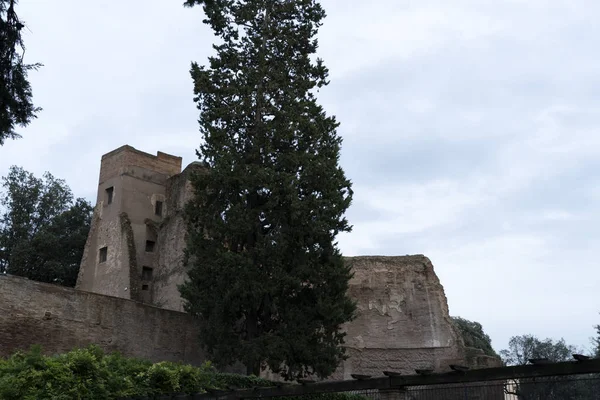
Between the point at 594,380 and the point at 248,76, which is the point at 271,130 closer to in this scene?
the point at 248,76

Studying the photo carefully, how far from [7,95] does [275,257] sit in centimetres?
877

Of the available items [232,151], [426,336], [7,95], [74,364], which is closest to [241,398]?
[74,364]

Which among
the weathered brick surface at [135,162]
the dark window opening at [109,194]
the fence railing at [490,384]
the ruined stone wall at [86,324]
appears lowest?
the fence railing at [490,384]

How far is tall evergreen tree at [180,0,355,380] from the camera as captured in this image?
17469 mm

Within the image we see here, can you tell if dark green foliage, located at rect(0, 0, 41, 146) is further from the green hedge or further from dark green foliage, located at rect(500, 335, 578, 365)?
dark green foliage, located at rect(500, 335, 578, 365)

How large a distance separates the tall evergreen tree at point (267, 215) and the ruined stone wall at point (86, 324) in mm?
1673

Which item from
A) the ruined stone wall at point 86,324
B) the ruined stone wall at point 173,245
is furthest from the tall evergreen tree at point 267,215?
the ruined stone wall at point 173,245

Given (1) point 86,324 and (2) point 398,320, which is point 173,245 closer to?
(1) point 86,324

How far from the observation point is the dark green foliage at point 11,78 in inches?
405

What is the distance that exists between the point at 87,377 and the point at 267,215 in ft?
25.1

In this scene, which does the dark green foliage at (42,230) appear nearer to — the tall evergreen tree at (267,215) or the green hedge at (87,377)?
the tall evergreen tree at (267,215)

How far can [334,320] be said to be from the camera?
17688 mm

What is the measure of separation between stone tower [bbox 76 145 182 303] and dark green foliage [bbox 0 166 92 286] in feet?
11.4

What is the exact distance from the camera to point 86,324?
18.0 meters
